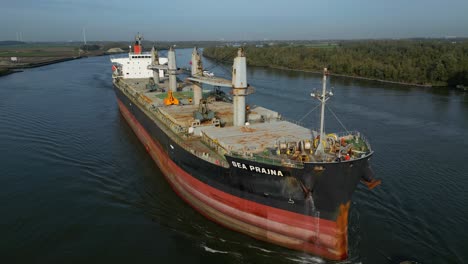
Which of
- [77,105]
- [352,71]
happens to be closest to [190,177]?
[77,105]

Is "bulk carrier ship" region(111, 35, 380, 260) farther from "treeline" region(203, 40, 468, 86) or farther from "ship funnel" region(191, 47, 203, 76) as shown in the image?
"treeline" region(203, 40, 468, 86)

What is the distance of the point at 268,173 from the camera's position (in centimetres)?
1208

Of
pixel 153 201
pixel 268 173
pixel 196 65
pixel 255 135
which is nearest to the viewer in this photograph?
pixel 268 173

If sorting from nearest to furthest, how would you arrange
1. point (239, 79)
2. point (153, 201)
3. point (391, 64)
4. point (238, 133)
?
1. point (238, 133)
2. point (239, 79)
3. point (153, 201)
4. point (391, 64)

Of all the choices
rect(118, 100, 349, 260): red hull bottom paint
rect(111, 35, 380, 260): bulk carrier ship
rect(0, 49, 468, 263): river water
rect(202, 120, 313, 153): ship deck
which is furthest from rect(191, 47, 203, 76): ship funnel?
Answer: rect(118, 100, 349, 260): red hull bottom paint

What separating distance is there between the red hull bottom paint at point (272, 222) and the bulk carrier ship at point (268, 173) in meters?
0.03

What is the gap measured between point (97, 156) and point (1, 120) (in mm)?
14051

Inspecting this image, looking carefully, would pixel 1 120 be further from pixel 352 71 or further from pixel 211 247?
pixel 352 71

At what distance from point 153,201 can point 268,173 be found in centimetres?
696

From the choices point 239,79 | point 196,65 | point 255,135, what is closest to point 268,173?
point 255,135

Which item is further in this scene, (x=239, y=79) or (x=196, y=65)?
(x=196, y=65)

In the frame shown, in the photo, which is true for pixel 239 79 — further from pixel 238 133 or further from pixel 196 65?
pixel 196 65

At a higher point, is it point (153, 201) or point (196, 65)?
point (196, 65)

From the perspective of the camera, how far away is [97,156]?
2184 centimetres
